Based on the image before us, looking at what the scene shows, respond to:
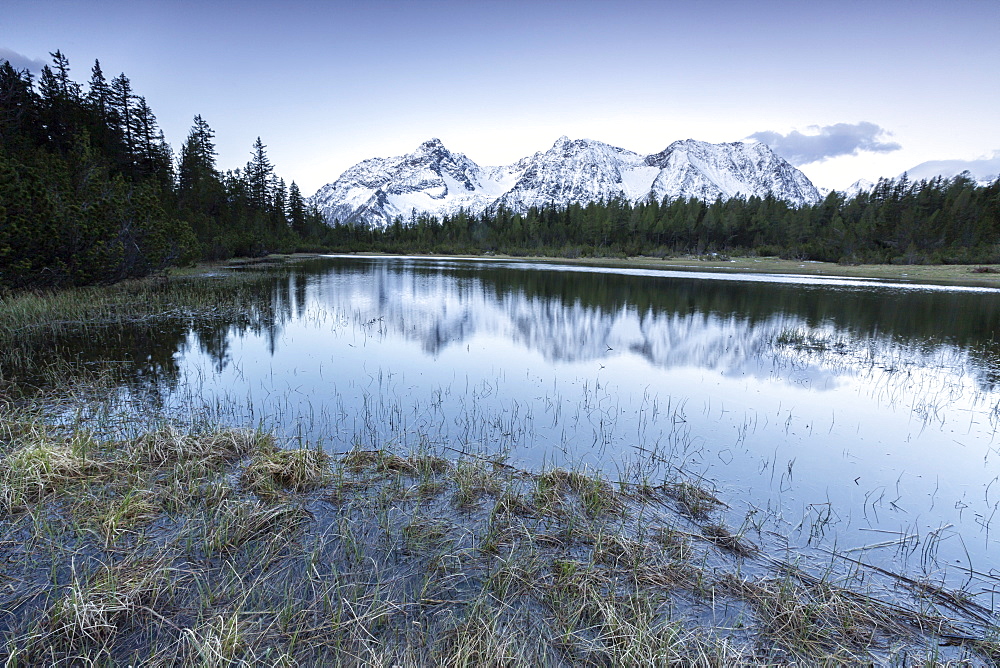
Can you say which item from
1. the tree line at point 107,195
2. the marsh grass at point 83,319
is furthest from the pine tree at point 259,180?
the marsh grass at point 83,319

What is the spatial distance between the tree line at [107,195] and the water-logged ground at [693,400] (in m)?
6.90

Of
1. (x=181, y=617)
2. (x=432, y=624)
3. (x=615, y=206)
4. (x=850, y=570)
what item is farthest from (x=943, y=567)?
(x=615, y=206)

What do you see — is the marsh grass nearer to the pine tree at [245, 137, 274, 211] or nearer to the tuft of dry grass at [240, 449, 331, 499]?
the tuft of dry grass at [240, 449, 331, 499]

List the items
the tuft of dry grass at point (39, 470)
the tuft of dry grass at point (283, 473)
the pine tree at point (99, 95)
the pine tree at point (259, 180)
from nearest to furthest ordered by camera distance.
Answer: the tuft of dry grass at point (39, 470) < the tuft of dry grass at point (283, 473) < the pine tree at point (99, 95) < the pine tree at point (259, 180)

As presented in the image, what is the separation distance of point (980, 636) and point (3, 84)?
66.2 m

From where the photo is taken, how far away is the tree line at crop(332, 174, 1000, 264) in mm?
66750

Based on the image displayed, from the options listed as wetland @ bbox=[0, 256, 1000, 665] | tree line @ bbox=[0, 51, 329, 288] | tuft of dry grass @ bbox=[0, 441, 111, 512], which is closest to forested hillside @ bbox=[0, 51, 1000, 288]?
tree line @ bbox=[0, 51, 329, 288]

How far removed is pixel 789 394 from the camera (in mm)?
10805

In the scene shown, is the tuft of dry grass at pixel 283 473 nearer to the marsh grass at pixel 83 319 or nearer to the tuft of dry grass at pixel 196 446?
the tuft of dry grass at pixel 196 446

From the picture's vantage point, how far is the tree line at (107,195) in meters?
16.2

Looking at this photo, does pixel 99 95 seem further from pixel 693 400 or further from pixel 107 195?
pixel 693 400

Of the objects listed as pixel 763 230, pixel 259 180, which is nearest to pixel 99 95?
pixel 259 180

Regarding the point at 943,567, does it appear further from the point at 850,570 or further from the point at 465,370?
the point at 465,370

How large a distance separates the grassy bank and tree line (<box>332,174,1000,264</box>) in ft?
243
